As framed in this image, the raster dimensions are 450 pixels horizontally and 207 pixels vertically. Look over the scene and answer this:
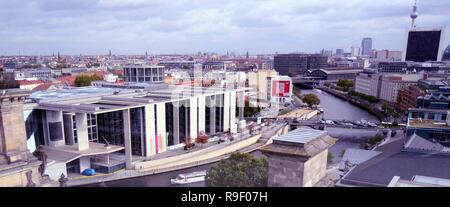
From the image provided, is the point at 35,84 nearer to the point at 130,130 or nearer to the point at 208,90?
the point at 130,130

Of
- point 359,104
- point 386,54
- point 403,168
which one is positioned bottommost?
point 359,104

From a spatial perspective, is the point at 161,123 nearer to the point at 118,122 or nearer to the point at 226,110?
the point at 118,122

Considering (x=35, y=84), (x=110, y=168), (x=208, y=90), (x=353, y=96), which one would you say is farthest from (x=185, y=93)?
(x=353, y=96)

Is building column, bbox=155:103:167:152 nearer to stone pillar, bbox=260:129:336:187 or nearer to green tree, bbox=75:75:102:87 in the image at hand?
stone pillar, bbox=260:129:336:187

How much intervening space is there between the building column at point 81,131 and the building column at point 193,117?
2.10m

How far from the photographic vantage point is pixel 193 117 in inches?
255

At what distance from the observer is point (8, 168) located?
1.26 metres

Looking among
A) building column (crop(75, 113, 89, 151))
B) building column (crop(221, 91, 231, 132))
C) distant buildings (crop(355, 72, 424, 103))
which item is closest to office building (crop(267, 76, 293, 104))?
building column (crop(221, 91, 231, 132))

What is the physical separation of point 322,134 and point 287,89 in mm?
9533

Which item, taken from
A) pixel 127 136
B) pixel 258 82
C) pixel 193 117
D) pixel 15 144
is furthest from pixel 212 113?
pixel 15 144

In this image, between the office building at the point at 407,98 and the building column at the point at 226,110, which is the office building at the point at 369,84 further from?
the building column at the point at 226,110

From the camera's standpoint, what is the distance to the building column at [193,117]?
6.37 metres

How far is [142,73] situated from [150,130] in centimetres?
255

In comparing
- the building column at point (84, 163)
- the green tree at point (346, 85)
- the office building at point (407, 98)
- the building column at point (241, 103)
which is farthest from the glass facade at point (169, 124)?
the green tree at point (346, 85)
